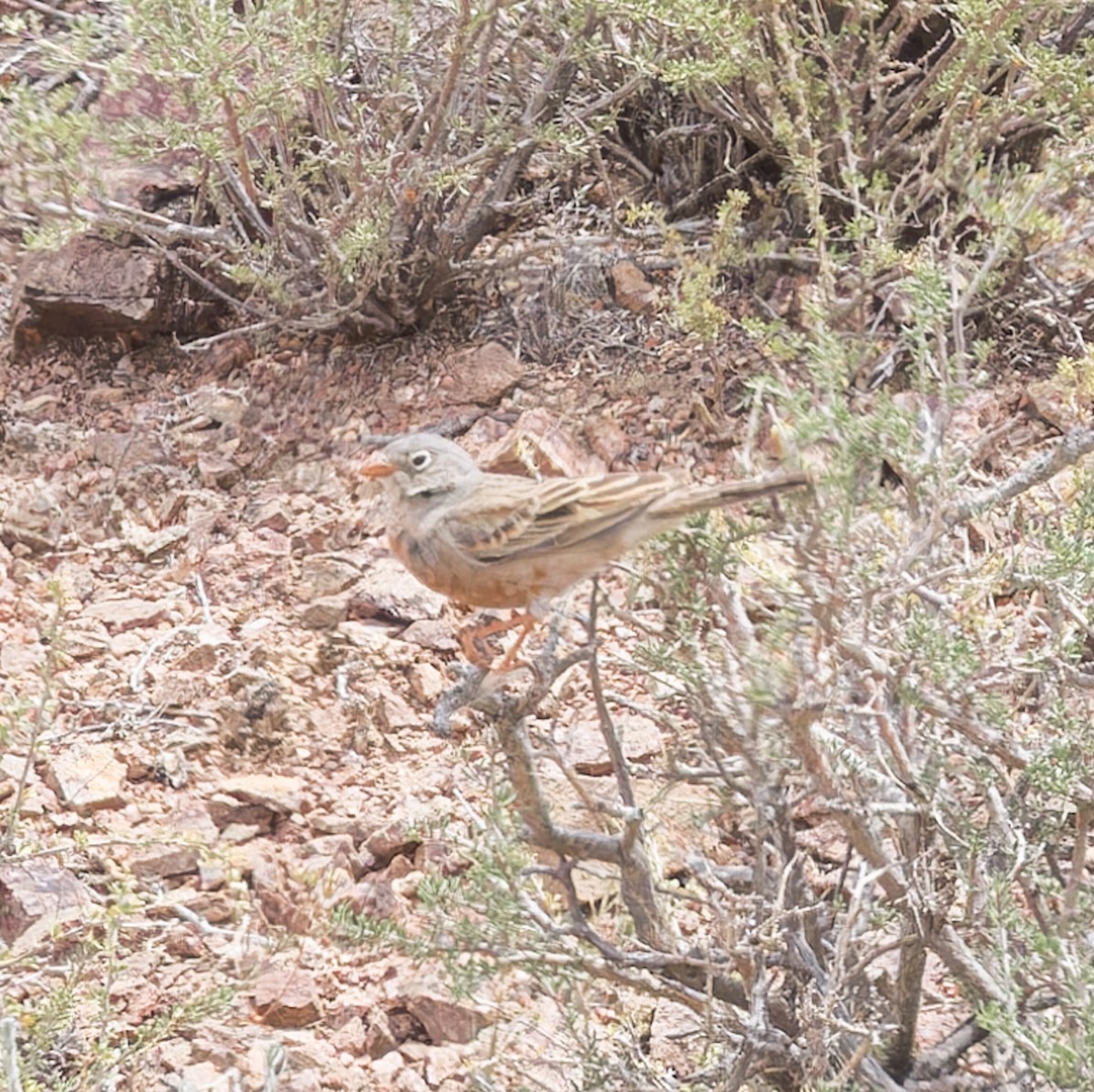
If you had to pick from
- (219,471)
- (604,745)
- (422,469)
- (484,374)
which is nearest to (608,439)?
(484,374)

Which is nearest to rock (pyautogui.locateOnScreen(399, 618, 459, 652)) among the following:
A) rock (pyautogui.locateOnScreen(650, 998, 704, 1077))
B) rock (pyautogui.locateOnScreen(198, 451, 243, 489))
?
rock (pyautogui.locateOnScreen(198, 451, 243, 489))

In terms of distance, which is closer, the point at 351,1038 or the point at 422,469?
the point at 422,469

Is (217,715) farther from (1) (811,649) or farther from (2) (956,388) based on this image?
(2) (956,388)

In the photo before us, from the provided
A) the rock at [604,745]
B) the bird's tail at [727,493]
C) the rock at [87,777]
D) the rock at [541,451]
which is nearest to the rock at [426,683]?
the rock at [604,745]

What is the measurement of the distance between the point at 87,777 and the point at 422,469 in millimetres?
1456

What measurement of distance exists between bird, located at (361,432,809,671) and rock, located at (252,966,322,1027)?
0.86 m

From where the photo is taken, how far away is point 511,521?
2.89 m

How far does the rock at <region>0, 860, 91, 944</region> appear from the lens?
340cm

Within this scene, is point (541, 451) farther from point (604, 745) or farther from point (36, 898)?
point (36, 898)

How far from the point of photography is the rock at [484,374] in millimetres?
5027

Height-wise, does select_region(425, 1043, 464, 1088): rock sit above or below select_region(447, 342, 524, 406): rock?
below

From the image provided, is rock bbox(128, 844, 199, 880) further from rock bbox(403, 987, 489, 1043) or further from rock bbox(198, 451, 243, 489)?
rock bbox(198, 451, 243, 489)

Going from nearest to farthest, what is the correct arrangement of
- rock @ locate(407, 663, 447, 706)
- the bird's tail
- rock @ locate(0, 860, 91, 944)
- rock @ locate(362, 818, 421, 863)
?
the bird's tail < rock @ locate(0, 860, 91, 944) < rock @ locate(362, 818, 421, 863) < rock @ locate(407, 663, 447, 706)

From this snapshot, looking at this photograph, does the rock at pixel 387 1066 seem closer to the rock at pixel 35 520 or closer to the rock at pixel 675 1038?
the rock at pixel 675 1038
